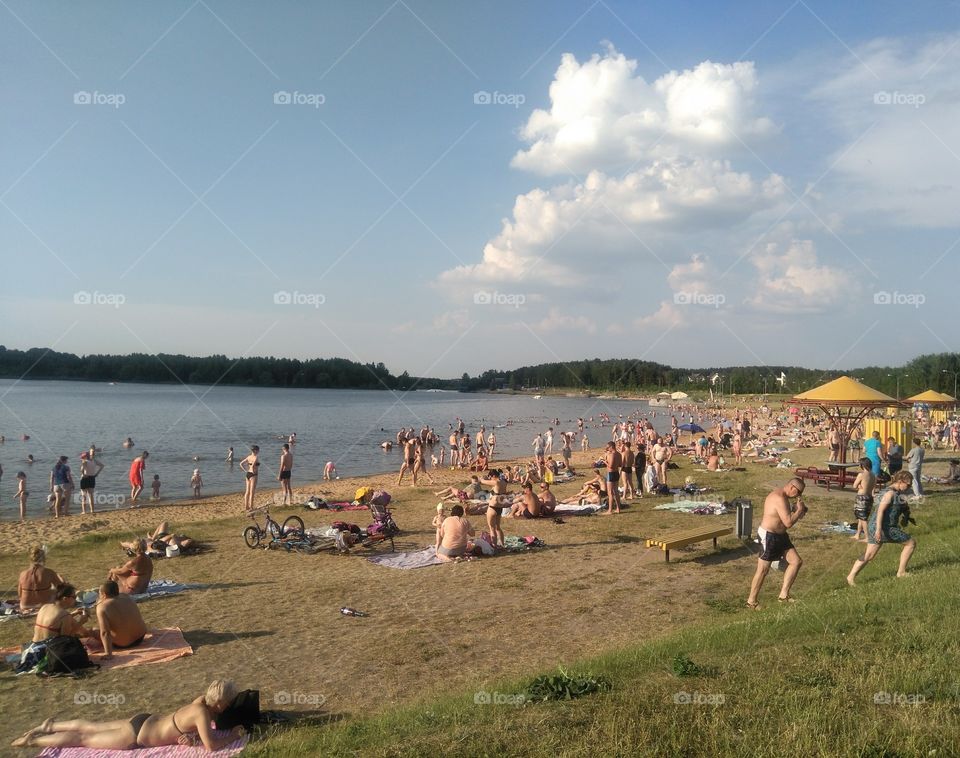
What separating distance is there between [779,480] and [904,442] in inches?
228

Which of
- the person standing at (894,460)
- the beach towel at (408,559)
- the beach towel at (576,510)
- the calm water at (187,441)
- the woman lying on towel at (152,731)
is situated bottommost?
the calm water at (187,441)

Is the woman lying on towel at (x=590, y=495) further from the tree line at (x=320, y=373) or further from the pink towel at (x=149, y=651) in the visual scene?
the tree line at (x=320, y=373)

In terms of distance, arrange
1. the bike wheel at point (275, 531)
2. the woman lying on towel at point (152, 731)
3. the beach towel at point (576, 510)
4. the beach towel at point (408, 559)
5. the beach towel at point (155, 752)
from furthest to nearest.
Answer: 1. the beach towel at point (576, 510)
2. the bike wheel at point (275, 531)
3. the beach towel at point (408, 559)
4. the woman lying on towel at point (152, 731)
5. the beach towel at point (155, 752)

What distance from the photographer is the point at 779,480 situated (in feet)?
61.5

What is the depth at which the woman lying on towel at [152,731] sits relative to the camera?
16.5ft

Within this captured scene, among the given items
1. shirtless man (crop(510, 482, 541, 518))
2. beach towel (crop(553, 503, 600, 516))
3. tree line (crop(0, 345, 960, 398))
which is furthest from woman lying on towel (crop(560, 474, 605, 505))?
tree line (crop(0, 345, 960, 398))

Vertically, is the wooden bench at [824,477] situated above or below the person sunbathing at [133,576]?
above

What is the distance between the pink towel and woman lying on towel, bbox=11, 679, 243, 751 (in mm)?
1785

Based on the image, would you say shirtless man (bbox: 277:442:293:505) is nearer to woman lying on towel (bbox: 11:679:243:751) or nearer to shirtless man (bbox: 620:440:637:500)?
shirtless man (bbox: 620:440:637:500)

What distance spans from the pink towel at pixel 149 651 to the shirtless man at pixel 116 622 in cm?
8

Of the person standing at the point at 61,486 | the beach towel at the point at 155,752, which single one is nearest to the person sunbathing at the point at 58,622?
the beach towel at the point at 155,752

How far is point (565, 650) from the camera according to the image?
23.0ft

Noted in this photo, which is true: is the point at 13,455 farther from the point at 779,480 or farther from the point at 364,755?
the point at 364,755

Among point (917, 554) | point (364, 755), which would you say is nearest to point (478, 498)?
point (917, 554)
